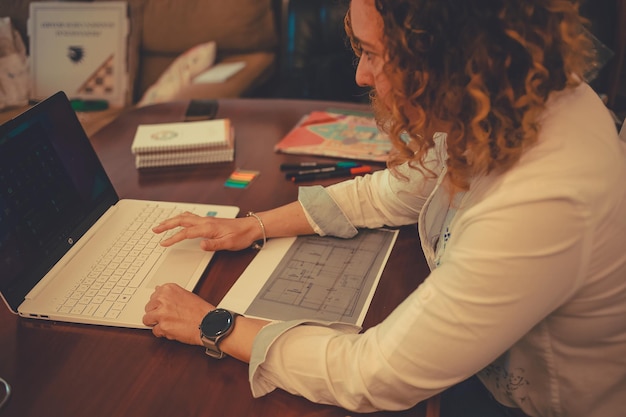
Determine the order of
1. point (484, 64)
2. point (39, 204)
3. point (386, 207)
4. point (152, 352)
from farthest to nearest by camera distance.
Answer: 1. point (386, 207)
2. point (39, 204)
3. point (152, 352)
4. point (484, 64)

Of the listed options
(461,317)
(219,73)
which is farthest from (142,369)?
(219,73)

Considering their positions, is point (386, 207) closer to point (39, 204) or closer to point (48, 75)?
point (39, 204)

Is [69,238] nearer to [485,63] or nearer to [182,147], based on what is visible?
[182,147]

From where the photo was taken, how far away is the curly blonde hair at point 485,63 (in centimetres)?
64

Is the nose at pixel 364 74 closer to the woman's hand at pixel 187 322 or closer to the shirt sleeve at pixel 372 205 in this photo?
the shirt sleeve at pixel 372 205

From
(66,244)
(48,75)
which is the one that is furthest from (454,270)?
(48,75)

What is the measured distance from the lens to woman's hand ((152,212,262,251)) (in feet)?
3.44

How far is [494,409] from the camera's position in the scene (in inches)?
38.8

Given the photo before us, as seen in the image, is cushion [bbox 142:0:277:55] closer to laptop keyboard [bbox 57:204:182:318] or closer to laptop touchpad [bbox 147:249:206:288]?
laptop keyboard [bbox 57:204:182:318]

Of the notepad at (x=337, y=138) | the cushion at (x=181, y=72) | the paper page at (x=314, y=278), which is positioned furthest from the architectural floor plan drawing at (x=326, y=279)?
the cushion at (x=181, y=72)

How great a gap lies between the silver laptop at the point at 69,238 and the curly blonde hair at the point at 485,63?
0.51 meters

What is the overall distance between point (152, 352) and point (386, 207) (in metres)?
0.51

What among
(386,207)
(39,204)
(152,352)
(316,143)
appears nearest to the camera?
(152,352)

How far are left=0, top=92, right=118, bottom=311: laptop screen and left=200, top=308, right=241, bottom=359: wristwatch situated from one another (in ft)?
1.04
